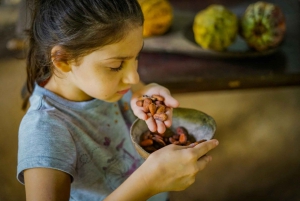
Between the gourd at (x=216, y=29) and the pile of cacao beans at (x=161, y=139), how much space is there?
62 centimetres

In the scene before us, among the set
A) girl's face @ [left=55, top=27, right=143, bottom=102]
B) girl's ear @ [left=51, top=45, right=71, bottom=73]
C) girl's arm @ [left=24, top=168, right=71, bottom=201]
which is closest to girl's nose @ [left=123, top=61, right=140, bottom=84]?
girl's face @ [left=55, top=27, right=143, bottom=102]

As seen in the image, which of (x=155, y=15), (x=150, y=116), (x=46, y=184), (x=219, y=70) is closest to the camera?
(x=46, y=184)

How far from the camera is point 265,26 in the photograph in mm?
1361

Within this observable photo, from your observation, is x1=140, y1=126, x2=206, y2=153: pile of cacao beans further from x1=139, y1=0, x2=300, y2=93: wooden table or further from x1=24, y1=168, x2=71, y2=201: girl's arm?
x1=139, y1=0, x2=300, y2=93: wooden table

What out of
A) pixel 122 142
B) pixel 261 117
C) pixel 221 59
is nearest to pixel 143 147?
pixel 122 142

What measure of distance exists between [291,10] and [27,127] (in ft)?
4.32

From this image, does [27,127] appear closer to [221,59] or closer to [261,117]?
[221,59]

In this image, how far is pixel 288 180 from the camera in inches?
52.5

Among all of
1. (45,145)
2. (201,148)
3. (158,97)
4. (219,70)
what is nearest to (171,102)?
(158,97)

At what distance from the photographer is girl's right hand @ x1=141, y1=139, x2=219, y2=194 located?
666 millimetres

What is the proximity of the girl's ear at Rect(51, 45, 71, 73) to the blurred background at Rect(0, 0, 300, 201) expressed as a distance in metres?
0.60

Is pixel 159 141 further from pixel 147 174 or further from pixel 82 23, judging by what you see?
pixel 82 23

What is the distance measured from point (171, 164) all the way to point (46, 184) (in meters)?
0.23

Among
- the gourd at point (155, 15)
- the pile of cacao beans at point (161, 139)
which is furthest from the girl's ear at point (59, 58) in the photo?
the gourd at point (155, 15)
